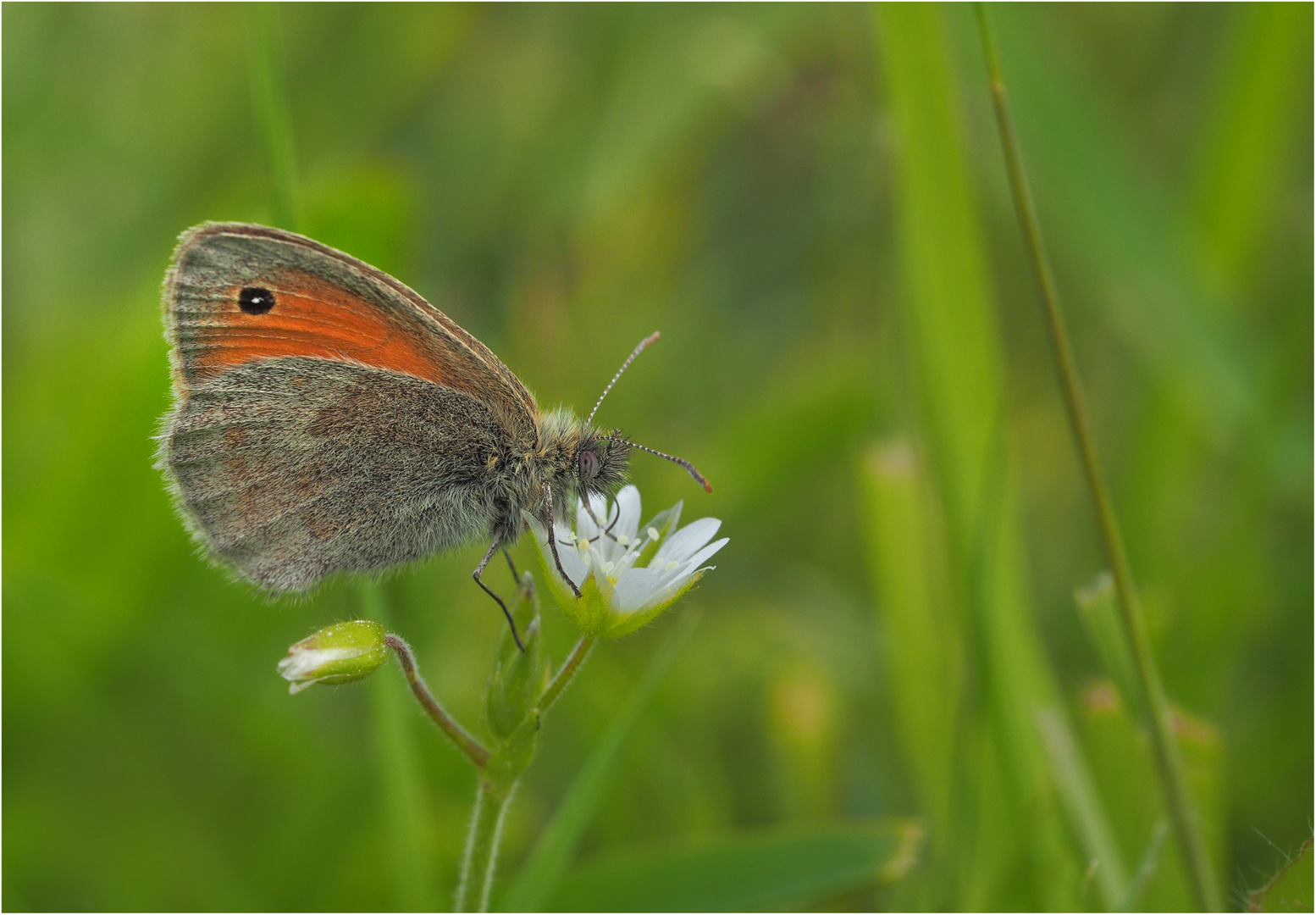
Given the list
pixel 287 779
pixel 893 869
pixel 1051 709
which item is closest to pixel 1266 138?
pixel 1051 709

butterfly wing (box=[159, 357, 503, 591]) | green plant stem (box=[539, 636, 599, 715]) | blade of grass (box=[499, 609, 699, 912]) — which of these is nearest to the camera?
green plant stem (box=[539, 636, 599, 715])

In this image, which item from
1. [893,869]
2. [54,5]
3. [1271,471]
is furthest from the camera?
[54,5]

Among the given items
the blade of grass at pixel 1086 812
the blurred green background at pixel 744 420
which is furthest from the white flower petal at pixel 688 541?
the blade of grass at pixel 1086 812

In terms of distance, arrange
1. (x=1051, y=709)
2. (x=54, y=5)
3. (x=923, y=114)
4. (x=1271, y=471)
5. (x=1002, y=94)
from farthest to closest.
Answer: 1. (x=54, y=5)
2. (x=1271, y=471)
3. (x=923, y=114)
4. (x=1051, y=709)
5. (x=1002, y=94)

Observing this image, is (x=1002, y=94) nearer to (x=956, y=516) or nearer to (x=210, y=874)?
(x=956, y=516)

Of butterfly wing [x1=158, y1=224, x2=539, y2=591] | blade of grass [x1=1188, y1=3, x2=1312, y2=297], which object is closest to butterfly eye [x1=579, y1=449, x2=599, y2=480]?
butterfly wing [x1=158, y1=224, x2=539, y2=591]

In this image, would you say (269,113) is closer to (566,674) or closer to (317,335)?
(317,335)

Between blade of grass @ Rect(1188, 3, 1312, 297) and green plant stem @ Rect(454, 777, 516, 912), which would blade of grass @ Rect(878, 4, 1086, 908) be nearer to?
green plant stem @ Rect(454, 777, 516, 912)
